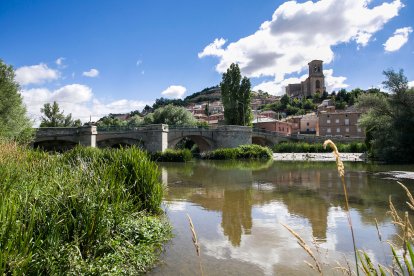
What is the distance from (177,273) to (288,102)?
13044 centimetres

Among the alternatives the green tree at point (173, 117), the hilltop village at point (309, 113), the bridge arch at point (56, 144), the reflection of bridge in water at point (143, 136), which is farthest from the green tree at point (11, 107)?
the hilltop village at point (309, 113)

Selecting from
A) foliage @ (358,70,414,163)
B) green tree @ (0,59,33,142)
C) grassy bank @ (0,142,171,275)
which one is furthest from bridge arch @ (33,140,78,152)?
grassy bank @ (0,142,171,275)

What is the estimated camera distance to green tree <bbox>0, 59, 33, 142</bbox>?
2612 cm

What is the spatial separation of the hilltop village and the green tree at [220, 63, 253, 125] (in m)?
11.3

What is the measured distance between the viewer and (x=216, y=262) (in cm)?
578

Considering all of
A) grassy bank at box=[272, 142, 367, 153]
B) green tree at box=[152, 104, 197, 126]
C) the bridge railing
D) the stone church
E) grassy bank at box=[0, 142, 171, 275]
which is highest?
the stone church

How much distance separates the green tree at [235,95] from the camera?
49.1 metres

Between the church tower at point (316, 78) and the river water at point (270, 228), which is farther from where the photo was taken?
the church tower at point (316, 78)

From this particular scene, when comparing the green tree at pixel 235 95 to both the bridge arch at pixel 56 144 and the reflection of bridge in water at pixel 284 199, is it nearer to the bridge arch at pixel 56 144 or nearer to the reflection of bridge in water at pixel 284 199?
the bridge arch at pixel 56 144

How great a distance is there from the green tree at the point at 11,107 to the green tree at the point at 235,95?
91.0 feet

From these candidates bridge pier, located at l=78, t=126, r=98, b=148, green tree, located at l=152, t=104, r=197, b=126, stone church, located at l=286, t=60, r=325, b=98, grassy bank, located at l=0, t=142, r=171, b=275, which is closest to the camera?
grassy bank, located at l=0, t=142, r=171, b=275

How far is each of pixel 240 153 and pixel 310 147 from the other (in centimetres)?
1372

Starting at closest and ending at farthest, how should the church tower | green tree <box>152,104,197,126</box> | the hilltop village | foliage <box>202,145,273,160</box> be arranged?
foliage <box>202,145,273,160</box> → green tree <box>152,104,197,126</box> → the hilltop village → the church tower

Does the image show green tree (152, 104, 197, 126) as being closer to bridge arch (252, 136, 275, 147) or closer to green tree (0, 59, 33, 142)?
bridge arch (252, 136, 275, 147)
